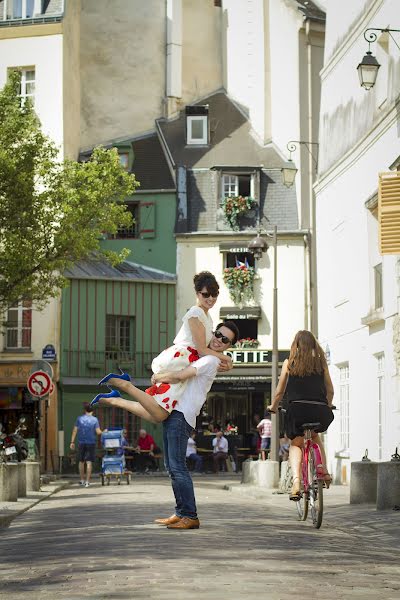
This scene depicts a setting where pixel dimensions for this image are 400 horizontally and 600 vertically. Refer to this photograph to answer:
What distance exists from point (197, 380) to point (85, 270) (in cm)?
3787

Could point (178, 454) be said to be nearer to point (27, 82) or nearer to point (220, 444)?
point (220, 444)

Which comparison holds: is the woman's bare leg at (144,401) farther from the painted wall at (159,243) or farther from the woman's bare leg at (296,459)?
the painted wall at (159,243)

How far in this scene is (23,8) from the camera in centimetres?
4925

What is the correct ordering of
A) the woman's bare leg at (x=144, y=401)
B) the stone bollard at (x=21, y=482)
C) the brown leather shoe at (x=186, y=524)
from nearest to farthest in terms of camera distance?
the woman's bare leg at (x=144, y=401), the brown leather shoe at (x=186, y=524), the stone bollard at (x=21, y=482)

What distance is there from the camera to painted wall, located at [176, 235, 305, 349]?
161 ft

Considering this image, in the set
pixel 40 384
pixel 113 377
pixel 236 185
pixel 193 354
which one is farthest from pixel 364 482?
pixel 236 185

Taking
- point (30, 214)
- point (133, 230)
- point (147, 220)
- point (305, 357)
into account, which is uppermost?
point (147, 220)

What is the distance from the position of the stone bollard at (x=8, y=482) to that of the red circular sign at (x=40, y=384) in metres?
6.65

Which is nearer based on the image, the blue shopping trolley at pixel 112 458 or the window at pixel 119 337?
the blue shopping trolley at pixel 112 458

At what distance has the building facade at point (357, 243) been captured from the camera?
80.7ft

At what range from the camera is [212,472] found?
4384cm

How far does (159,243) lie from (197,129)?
5.25 meters

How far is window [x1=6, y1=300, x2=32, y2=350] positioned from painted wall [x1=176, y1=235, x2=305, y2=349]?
5.85 metres

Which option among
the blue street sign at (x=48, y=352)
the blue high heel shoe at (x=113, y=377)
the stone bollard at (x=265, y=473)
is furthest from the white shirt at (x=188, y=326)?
the blue street sign at (x=48, y=352)
